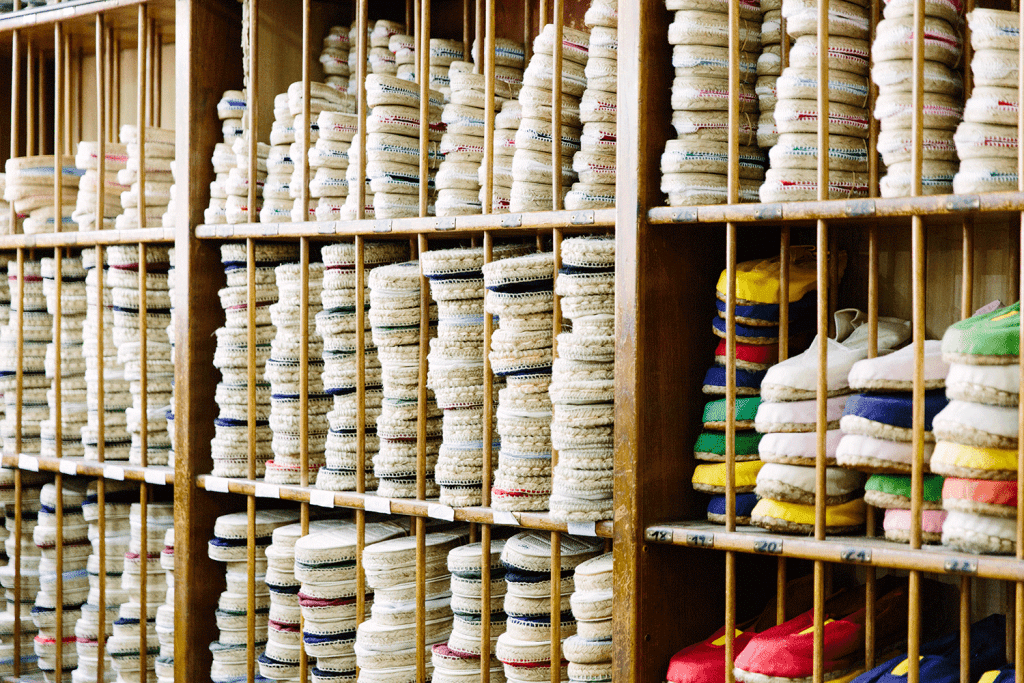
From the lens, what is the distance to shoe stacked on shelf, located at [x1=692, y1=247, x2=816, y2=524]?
188cm

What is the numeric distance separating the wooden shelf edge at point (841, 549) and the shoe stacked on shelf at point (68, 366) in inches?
67.6

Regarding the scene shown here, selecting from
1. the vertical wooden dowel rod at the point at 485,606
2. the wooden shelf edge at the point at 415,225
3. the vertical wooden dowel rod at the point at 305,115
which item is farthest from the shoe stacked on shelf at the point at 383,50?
the vertical wooden dowel rod at the point at 485,606

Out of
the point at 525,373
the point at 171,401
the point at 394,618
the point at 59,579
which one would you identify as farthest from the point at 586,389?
the point at 59,579

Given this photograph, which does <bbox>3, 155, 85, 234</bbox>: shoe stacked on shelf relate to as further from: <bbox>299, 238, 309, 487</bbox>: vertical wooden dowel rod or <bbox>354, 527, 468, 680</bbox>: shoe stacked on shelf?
<bbox>354, 527, 468, 680</bbox>: shoe stacked on shelf

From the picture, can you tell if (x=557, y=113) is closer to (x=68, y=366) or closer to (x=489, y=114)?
(x=489, y=114)

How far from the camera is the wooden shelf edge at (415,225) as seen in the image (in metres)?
1.95

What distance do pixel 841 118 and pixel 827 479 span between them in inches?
23.9

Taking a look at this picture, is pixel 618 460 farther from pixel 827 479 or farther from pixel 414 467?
pixel 414 467

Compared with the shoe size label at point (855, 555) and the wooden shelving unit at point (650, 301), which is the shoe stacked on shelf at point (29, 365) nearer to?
the wooden shelving unit at point (650, 301)

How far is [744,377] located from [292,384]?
1058 millimetres

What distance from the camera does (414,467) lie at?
2.26m

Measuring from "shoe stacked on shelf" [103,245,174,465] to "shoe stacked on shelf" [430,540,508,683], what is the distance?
3.08 feet

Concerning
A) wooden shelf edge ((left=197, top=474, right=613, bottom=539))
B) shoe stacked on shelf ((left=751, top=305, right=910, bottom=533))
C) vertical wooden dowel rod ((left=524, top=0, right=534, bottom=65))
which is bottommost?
wooden shelf edge ((left=197, top=474, right=613, bottom=539))

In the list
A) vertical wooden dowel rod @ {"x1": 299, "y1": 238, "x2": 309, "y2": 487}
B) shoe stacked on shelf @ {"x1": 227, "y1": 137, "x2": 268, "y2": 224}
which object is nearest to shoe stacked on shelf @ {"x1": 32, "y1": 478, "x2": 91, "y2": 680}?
vertical wooden dowel rod @ {"x1": 299, "y1": 238, "x2": 309, "y2": 487}
